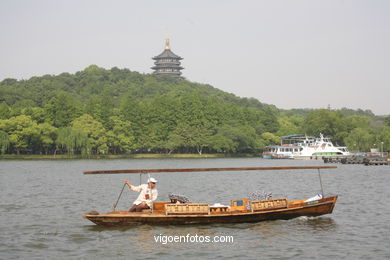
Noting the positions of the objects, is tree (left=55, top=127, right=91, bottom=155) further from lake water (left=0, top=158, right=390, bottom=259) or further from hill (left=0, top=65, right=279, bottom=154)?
lake water (left=0, top=158, right=390, bottom=259)

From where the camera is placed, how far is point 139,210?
22.3 m

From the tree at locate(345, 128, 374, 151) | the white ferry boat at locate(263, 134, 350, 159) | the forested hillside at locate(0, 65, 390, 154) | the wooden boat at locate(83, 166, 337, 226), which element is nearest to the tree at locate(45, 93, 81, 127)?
the forested hillside at locate(0, 65, 390, 154)

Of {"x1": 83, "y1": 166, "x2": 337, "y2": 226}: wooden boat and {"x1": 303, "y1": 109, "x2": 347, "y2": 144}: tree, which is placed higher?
{"x1": 303, "y1": 109, "x2": 347, "y2": 144}: tree

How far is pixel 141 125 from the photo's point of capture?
103 metres

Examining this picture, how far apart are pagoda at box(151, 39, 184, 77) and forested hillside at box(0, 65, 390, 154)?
45.0m

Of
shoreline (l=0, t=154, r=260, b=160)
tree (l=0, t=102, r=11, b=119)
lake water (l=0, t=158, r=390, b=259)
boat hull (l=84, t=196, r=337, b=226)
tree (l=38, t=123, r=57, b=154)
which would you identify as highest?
tree (l=0, t=102, r=11, b=119)

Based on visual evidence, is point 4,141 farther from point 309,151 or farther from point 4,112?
point 309,151

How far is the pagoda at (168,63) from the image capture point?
184 m

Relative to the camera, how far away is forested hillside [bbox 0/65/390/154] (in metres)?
87.4

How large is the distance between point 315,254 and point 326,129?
10388cm

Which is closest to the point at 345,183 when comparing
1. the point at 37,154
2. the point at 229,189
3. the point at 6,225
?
the point at 229,189

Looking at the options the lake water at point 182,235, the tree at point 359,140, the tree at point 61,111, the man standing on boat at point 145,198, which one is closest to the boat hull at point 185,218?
the lake water at point 182,235

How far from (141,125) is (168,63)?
84.5m

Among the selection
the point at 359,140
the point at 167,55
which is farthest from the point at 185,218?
the point at 167,55
